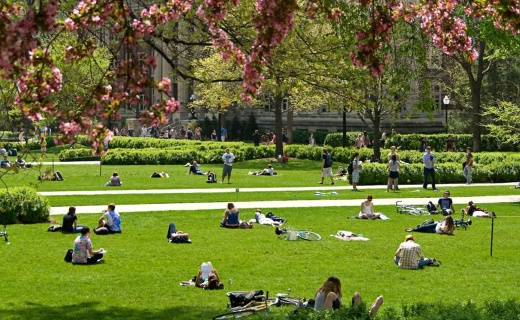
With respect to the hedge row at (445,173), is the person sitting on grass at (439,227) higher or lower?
lower

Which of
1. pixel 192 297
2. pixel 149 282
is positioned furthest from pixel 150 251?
pixel 192 297

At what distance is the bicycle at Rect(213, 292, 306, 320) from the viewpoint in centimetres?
1427

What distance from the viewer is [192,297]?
1628cm

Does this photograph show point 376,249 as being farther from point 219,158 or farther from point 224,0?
point 219,158

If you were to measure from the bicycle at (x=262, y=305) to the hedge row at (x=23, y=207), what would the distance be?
451 inches

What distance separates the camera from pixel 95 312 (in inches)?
590

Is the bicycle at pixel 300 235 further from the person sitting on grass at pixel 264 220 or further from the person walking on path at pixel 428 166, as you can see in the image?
the person walking on path at pixel 428 166

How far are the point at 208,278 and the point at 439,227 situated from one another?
29.7 ft

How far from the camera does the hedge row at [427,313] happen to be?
36.9ft

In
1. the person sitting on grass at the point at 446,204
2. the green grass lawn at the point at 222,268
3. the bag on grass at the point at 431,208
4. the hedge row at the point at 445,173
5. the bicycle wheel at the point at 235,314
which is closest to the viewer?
the bicycle wheel at the point at 235,314

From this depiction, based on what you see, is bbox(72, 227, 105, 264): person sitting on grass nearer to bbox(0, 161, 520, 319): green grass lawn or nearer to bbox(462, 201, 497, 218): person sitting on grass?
bbox(0, 161, 520, 319): green grass lawn

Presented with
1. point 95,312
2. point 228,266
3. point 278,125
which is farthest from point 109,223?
point 278,125

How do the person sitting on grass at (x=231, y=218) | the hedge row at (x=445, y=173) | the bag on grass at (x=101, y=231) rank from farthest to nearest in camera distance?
the hedge row at (x=445, y=173)
the person sitting on grass at (x=231, y=218)
the bag on grass at (x=101, y=231)

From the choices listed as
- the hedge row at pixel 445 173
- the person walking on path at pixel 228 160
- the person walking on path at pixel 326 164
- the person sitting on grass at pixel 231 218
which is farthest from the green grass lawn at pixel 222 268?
the hedge row at pixel 445 173
